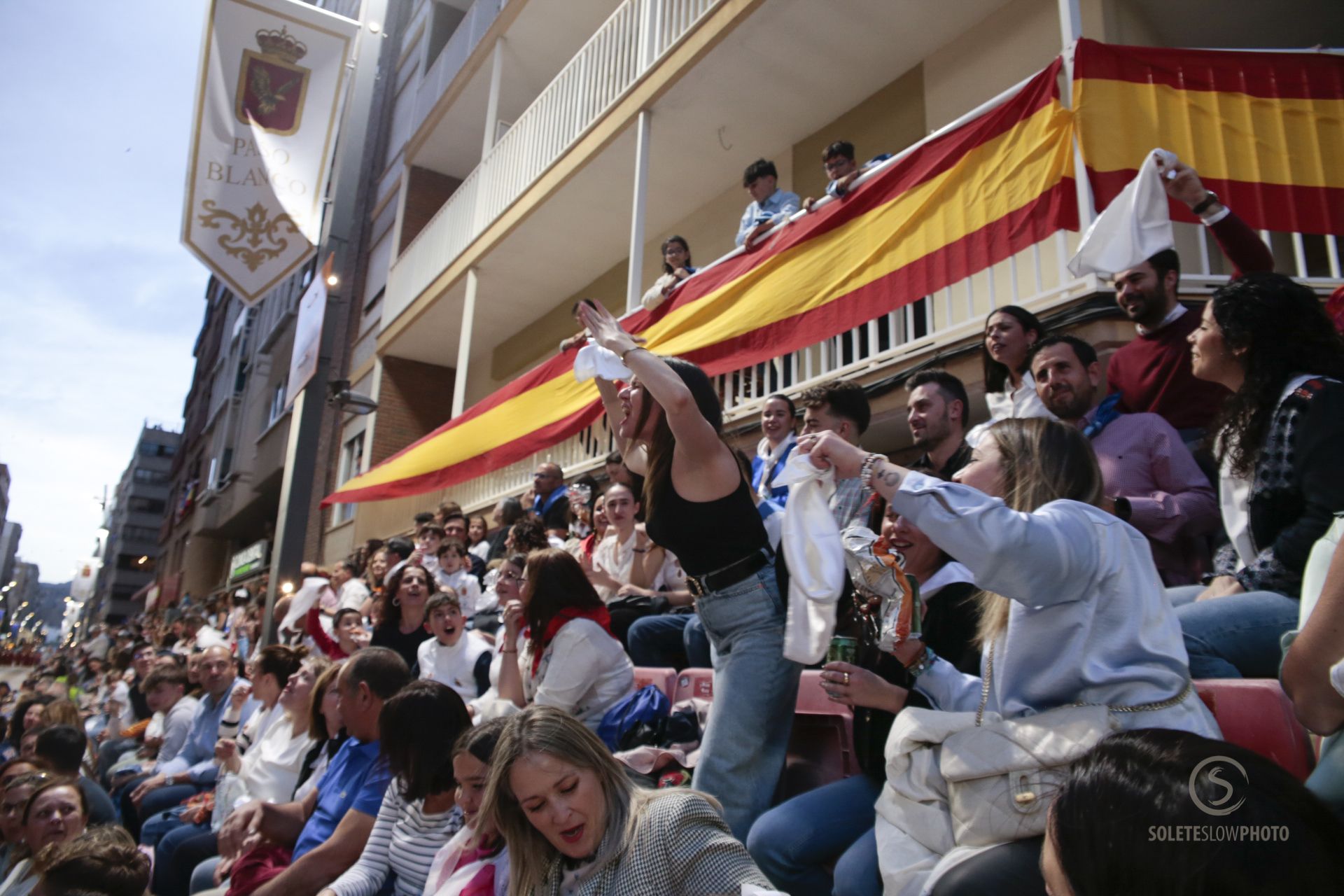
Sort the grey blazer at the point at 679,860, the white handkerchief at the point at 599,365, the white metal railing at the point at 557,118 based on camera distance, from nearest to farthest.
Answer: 1. the grey blazer at the point at 679,860
2. the white handkerchief at the point at 599,365
3. the white metal railing at the point at 557,118

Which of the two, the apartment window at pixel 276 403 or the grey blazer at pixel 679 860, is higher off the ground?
the apartment window at pixel 276 403

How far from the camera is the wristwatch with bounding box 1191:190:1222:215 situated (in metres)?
3.54

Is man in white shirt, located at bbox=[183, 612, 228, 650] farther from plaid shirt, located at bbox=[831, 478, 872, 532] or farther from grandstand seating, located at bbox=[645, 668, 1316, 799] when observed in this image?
plaid shirt, located at bbox=[831, 478, 872, 532]

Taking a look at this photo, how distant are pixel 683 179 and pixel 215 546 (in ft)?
81.3

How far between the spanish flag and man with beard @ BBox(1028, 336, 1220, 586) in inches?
45.4

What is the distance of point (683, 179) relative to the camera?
9.96 m

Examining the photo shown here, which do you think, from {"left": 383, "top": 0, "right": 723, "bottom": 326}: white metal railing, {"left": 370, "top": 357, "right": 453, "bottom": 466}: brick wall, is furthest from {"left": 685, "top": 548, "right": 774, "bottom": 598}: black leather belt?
{"left": 370, "top": 357, "right": 453, "bottom": 466}: brick wall

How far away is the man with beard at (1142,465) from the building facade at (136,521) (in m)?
80.7

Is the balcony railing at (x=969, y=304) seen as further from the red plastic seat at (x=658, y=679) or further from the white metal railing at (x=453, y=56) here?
the white metal railing at (x=453, y=56)

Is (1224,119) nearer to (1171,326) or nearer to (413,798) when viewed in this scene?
(1171,326)

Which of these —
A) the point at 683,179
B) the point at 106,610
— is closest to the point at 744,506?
the point at 683,179

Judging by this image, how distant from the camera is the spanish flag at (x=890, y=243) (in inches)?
173

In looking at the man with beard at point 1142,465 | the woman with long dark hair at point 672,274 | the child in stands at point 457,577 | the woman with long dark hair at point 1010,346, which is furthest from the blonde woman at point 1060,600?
the woman with long dark hair at point 672,274

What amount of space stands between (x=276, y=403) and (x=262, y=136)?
55.1 feet
